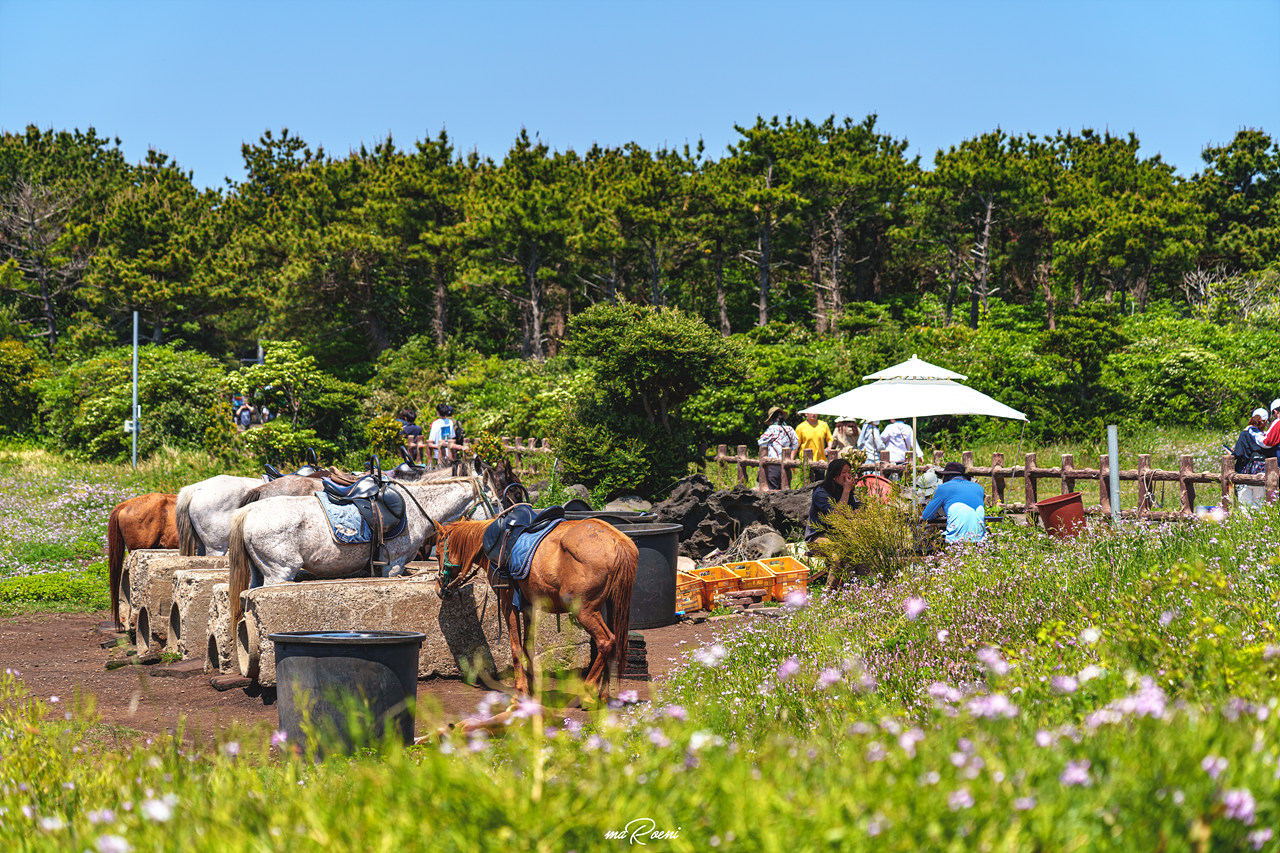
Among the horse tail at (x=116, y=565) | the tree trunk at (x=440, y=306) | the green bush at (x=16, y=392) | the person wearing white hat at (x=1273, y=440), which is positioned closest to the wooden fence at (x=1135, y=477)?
the person wearing white hat at (x=1273, y=440)

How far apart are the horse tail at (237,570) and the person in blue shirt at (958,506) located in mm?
5716

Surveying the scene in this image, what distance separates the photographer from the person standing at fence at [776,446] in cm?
1555

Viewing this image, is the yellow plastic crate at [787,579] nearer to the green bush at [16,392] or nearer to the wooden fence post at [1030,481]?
the wooden fence post at [1030,481]

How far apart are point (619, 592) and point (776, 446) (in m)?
9.47

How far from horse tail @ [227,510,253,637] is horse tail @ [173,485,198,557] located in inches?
97.3

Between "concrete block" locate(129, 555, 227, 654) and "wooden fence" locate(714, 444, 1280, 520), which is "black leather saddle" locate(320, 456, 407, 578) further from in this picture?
"wooden fence" locate(714, 444, 1280, 520)

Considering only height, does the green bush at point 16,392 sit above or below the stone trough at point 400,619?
above

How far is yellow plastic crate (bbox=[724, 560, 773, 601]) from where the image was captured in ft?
34.4

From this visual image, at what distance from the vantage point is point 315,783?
112 inches

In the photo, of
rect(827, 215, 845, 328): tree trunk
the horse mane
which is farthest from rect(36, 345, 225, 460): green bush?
rect(827, 215, 845, 328): tree trunk

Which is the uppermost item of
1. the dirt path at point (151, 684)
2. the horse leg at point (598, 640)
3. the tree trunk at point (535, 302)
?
the tree trunk at point (535, 302)

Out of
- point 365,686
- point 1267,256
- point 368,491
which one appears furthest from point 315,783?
point 1267,256

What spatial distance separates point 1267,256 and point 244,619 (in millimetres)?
39837

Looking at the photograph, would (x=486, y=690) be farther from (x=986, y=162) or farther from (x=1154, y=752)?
(x=986, y=162)
